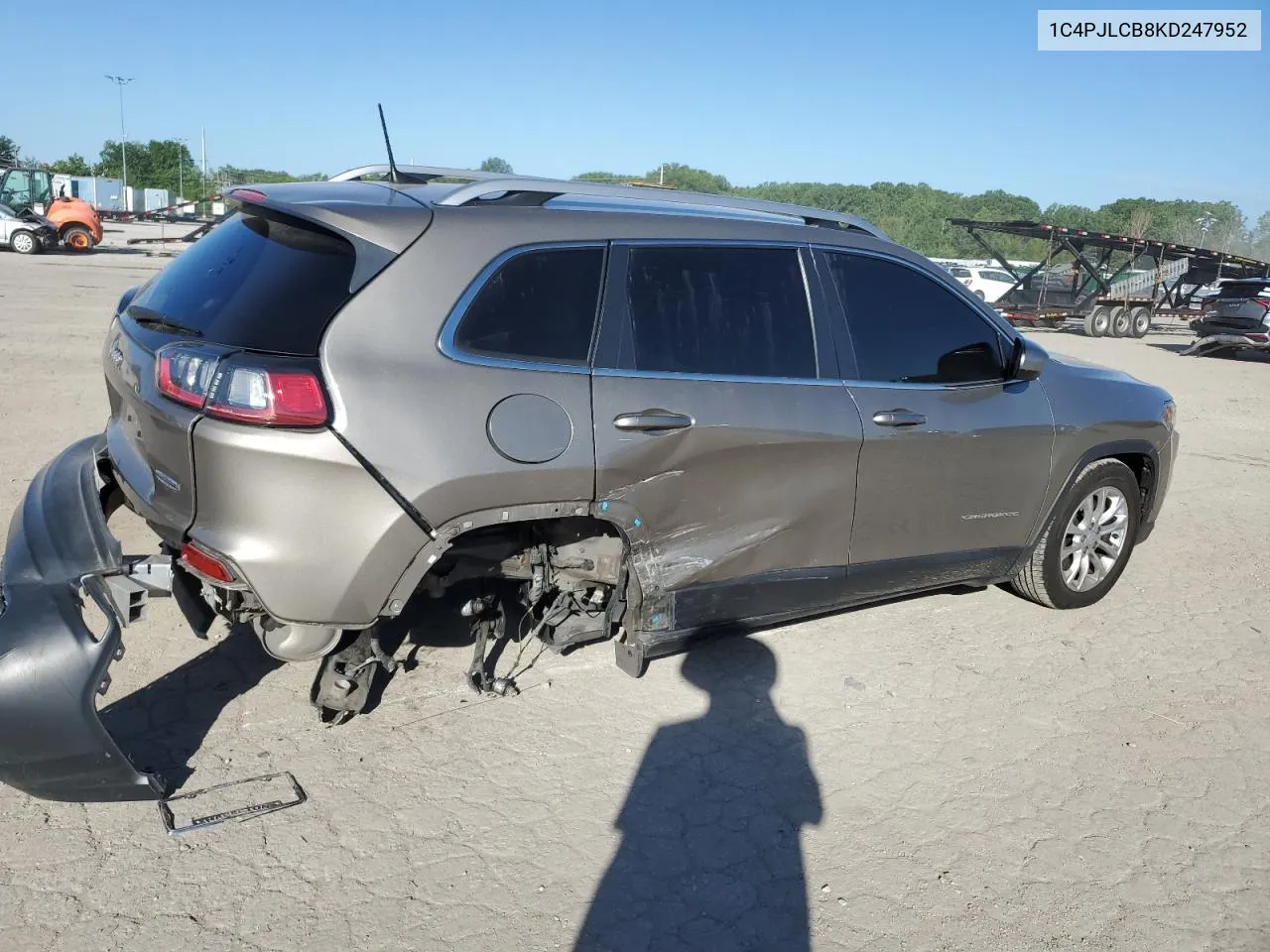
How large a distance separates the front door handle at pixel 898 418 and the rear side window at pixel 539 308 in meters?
1.29

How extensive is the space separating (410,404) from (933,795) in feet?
7.31

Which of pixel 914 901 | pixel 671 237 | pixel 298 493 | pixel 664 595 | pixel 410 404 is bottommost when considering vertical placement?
pixel 914 901

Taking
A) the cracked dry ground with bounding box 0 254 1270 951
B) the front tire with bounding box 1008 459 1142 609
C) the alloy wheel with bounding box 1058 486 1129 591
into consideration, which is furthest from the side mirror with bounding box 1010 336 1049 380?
the cracked dry ground with bounding box 0 254 1270 951

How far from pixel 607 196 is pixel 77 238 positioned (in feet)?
97.7

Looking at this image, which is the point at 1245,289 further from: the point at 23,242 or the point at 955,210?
the point at 955,210

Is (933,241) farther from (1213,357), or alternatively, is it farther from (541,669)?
(541,669)

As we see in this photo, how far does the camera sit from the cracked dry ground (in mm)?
2768

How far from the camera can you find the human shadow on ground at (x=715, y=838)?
109 inches

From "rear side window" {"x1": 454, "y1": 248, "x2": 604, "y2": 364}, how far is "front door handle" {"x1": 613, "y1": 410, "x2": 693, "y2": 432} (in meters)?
0.25

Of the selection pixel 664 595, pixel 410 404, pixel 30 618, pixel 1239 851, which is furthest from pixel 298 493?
pixel 1239 851

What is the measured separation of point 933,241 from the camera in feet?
169

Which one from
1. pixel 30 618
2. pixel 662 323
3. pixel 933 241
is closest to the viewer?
pixel 30 618

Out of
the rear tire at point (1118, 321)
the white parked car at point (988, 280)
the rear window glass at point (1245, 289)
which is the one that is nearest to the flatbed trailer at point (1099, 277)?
the rear tire at point (1118, 321)

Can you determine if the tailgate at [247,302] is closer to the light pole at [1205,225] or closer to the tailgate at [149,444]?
the tailgate at [149,444]
